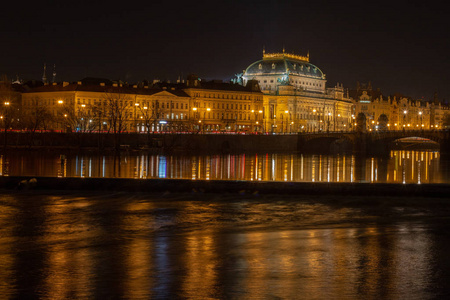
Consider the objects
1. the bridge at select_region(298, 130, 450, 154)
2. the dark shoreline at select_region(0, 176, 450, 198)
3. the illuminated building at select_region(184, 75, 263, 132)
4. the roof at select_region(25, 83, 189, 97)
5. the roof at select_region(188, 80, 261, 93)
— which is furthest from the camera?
the roof at select_region(188, 80, 261, 93)

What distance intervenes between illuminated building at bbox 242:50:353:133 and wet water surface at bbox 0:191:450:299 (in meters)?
134

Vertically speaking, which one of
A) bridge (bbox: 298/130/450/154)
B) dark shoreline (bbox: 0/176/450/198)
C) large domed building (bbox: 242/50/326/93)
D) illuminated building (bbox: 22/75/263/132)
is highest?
large domed building (bbox: 242/50/326/93)

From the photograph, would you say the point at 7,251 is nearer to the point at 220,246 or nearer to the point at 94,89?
the point at 220,246

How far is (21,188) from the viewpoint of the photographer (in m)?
31.2

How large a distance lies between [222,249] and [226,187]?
43.2ft

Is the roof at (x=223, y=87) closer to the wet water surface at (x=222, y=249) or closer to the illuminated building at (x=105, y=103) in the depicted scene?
the illuminated building at (x=105, y=103)

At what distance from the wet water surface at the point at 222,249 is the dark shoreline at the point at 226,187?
A: 2.32 m

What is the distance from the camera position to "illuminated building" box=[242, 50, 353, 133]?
173m

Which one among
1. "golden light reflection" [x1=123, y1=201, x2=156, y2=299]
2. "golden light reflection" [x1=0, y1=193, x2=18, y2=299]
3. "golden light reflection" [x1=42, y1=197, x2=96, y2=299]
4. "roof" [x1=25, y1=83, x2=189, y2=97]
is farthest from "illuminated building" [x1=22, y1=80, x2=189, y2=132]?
"golden light reflection" [x1=42, y1=197, x2=96, y2=299]

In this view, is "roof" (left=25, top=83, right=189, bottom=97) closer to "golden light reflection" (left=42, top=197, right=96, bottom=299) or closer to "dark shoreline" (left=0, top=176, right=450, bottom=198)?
"dark shoreline" (left=0, top=176, right=450, bottom=198)

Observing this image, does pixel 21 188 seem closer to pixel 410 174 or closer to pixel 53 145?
pixel 410 174

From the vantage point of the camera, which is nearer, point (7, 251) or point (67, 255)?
point (67, 255)

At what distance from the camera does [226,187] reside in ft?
101

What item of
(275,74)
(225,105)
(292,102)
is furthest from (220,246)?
(275,74)
